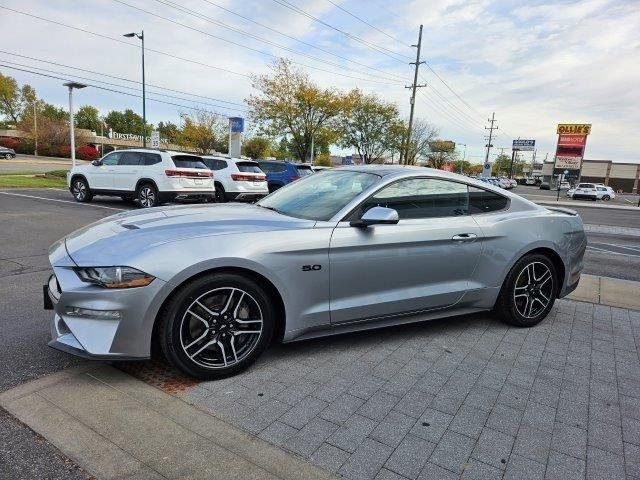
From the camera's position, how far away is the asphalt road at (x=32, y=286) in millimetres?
2182

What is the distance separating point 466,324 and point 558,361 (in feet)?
2.95

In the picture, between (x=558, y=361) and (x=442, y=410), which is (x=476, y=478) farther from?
(x=558, y=361)

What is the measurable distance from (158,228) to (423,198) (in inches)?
85.4

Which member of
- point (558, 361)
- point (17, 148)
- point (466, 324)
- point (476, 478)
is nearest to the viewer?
point (476, 478)

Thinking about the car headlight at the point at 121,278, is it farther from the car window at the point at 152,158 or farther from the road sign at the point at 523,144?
the road sign at the point at 523,144

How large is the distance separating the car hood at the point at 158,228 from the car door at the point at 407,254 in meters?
0.44

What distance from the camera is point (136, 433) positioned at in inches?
94.6

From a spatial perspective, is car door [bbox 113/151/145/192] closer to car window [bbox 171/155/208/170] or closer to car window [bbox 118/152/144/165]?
car window [bbox 118/152/144/165]

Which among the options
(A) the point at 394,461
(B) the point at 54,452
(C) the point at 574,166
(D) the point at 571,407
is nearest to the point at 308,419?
(A) the point at 394,461

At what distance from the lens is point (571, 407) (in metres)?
2.89

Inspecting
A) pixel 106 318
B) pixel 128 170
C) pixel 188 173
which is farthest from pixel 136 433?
pixel 128 170

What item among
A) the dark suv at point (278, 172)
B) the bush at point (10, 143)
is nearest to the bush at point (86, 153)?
the bush at point (10, 143)

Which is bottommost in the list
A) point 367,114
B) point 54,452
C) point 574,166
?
point 54,452

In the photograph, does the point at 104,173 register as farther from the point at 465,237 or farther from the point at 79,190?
the point at 465,237
